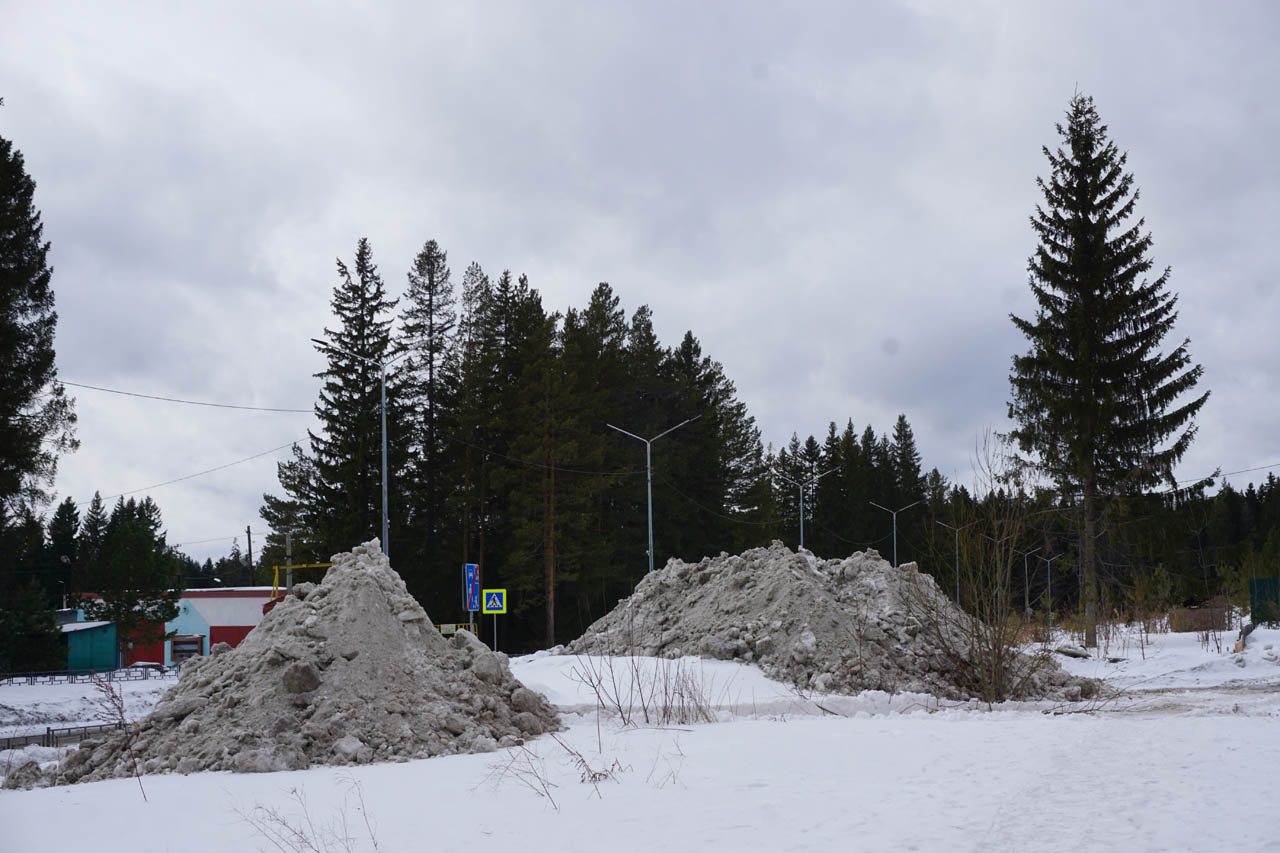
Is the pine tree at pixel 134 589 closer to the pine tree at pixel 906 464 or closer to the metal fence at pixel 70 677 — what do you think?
the metal fence at pixel 70 677

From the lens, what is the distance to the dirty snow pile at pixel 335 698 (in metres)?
10.4

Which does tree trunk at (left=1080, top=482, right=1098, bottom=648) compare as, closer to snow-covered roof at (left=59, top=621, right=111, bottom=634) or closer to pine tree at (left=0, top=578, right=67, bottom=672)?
pine tree at (left=0, top=578, right=67, bottom=672)

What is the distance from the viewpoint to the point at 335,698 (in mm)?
11102

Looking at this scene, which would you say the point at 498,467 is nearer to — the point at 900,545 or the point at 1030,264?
the point at 1030,264

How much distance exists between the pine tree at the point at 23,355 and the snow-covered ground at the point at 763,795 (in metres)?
20.4

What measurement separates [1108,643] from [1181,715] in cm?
1531

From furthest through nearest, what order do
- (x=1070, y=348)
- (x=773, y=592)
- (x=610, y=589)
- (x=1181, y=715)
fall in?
(x=610, y=589) < (x=1070, y=348) < (x=773, y=592) < (x=1181, y=715)

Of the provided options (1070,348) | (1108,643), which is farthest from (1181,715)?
(1070,348)

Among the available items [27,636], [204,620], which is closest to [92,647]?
[204,620]

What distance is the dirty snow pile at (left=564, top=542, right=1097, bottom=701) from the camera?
1655 centimetres

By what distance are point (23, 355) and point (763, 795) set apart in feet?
86.4

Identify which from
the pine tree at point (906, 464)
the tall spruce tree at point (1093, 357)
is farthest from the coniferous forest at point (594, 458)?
the pine tree at point (906, 464)

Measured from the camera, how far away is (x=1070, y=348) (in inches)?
1167

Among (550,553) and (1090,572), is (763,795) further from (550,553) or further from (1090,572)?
(550,553)
